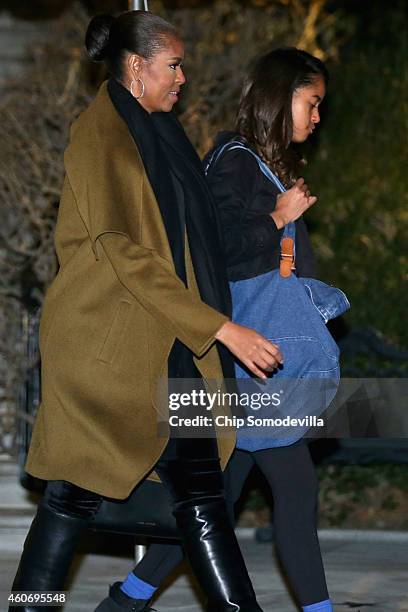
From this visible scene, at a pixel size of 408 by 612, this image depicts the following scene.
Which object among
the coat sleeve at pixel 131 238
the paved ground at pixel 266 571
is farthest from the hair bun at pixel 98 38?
the paved ground at pixel 266 571

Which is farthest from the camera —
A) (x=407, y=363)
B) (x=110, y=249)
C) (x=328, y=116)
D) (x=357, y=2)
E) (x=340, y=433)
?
(x=357, y=2)

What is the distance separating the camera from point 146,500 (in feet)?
12.4

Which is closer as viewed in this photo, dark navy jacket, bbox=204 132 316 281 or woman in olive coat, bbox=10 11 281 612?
woman in olive coat, bbox=10 11 281 612

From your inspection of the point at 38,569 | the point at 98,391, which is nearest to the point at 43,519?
the point at 38,569

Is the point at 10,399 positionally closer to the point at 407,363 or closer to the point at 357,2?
the point at 407,363

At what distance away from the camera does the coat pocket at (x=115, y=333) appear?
367cm

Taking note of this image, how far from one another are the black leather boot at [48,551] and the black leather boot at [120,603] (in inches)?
Result: 24.8

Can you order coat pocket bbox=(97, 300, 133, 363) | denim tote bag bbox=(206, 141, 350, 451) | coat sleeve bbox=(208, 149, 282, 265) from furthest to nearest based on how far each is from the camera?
denim tote bag bbox=(206, 141, 350, 451) → coat sleeve bbox=(208, 149, 282, 265) → coat pocket bbox=(97, 300, 133, 363)

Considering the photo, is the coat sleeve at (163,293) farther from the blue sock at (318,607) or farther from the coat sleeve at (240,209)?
the blue sock at (318,607)

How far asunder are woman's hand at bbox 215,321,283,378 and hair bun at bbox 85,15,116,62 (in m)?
0.89

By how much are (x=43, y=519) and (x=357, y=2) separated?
24.5ft

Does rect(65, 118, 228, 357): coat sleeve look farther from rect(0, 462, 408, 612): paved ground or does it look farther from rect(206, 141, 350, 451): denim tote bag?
rect(0, 462, 408, 612): paved ground

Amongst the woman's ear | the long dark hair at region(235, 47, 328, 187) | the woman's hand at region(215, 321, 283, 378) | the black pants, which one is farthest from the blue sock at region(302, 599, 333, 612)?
the woman's ear

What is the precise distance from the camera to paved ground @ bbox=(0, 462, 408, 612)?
17.2ft
